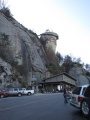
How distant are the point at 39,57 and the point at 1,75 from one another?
27.3 m

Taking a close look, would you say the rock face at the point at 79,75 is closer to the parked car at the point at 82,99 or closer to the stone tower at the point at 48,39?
the stone tower at the point at 48,39

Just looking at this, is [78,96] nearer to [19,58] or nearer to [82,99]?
[82,99]

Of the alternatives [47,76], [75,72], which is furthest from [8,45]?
[75,72]

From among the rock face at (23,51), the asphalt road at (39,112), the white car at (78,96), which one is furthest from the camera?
the rock face at (23,51)

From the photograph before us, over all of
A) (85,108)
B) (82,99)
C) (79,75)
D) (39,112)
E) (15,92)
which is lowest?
(39,112)

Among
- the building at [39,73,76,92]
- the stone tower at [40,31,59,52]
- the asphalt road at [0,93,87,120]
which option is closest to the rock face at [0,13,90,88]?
the building at [39,73,76,92]

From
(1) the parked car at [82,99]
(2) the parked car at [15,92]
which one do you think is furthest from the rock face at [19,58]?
(1) the parked car at [82,99]

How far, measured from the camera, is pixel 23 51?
67938mm

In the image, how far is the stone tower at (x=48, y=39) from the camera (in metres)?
93.4

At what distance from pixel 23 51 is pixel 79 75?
128 ft

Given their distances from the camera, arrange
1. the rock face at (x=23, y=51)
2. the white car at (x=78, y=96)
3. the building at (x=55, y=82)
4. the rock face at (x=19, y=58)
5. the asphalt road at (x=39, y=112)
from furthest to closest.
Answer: the building at (x=55, y=82) < the rock face at (x=23, y=51) < the rock face at (x=19, y=58) < the white car at (x=78, y=96) < the asphalt road at (x=39, y=112)

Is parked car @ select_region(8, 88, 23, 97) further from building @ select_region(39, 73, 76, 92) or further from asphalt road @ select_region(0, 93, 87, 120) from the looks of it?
asphalt road @ select_region(0, 93, 87, 120)

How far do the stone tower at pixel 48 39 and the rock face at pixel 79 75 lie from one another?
14047mm

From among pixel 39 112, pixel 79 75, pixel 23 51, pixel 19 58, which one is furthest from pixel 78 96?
pixel 79 75
